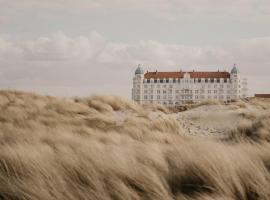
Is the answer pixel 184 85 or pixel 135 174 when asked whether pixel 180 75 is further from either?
pixel 135 174

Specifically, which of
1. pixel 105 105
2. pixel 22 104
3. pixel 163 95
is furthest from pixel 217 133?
pixel 163 95

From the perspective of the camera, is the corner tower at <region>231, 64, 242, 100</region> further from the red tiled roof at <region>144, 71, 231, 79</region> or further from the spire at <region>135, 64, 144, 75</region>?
the spire at <region>135, 64, 144, 75</region>

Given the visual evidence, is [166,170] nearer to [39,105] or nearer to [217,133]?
[217,133]

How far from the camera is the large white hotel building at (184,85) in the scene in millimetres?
108125

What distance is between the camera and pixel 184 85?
107312 mm

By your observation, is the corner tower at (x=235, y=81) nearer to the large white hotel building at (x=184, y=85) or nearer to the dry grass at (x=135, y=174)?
the large white hotel building at (x=184, y=85)

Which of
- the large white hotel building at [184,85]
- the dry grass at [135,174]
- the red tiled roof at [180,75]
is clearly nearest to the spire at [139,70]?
the large white hotel building at [184,85]

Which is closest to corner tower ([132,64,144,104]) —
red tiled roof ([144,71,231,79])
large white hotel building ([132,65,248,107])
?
large white hotel building ([132,65,248,107])

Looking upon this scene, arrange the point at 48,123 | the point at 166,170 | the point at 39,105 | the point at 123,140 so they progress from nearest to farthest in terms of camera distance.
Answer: the point at 166,170 → the point at 123,140 → the point at 48,123 → the point at 39,105

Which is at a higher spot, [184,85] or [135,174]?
[135,174]

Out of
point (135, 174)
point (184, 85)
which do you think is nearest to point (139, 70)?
point (184, 85)

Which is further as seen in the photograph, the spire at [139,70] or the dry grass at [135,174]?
the spire at [139,70]

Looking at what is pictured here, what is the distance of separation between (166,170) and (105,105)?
1197cm

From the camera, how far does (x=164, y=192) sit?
3.57 m
